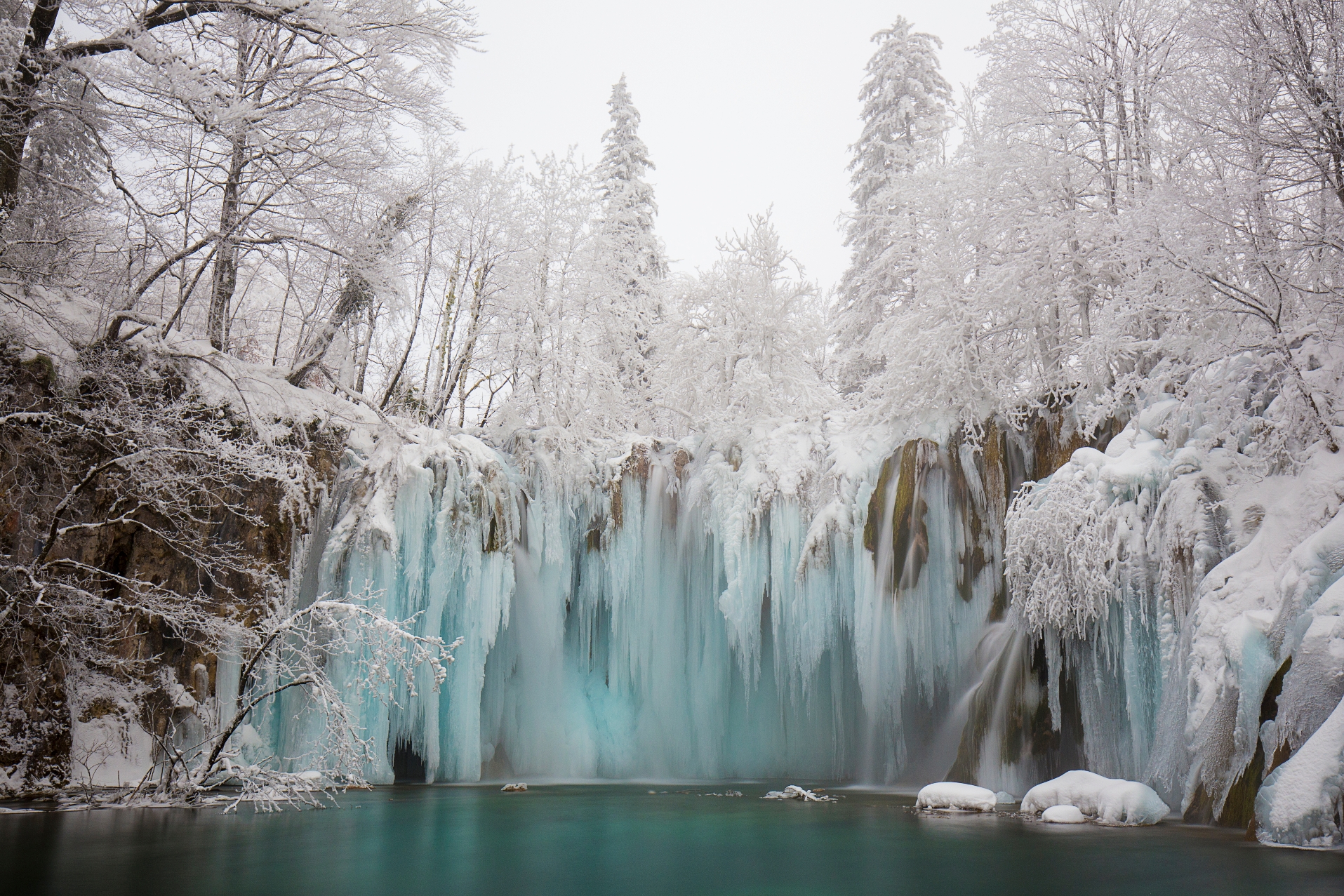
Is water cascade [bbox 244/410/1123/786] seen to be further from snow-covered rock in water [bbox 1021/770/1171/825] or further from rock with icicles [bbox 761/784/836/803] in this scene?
rock with icicles [bbox 761/784/836/803]

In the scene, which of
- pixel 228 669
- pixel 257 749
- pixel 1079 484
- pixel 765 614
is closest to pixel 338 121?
pixel 228 669

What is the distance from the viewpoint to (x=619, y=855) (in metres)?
6.37

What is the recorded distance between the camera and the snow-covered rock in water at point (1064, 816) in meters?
7.91

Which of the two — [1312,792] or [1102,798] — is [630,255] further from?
[1312,792]

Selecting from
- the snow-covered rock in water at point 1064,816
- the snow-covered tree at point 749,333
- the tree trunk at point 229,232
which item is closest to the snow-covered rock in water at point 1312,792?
the snow-covered rock in water at point 1064,816

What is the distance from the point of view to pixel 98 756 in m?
9.20

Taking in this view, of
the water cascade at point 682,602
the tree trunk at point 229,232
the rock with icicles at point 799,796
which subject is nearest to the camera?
the tree trunk at point 229,232

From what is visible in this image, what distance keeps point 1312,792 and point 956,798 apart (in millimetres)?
3928

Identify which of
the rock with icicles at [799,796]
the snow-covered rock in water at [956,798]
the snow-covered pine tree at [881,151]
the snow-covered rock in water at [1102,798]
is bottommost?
the rock with icicles at [799,796]

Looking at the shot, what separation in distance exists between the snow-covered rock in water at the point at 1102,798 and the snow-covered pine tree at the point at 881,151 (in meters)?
12.6

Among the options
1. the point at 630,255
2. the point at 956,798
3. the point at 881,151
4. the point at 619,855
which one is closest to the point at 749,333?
the point at 630,255

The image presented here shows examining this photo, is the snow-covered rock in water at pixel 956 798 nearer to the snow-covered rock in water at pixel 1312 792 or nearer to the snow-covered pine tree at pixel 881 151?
the snow-covered rock in water at pixel 1312 792

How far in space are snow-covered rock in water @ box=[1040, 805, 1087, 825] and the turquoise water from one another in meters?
0.29

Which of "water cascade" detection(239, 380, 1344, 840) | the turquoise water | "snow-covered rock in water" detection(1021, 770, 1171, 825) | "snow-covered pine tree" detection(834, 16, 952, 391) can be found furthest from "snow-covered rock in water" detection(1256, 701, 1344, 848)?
"snow-covered pine tree" detection(834, 16, 952, 391)
